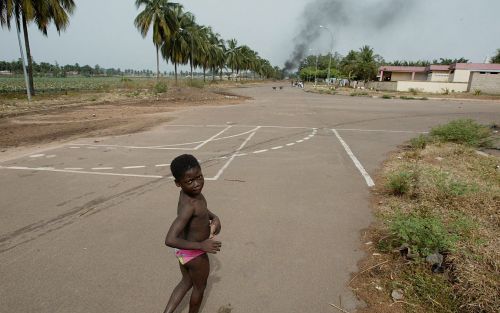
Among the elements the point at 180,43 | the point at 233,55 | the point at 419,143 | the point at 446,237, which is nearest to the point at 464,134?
the point at 419,143

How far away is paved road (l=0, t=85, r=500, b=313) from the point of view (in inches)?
122

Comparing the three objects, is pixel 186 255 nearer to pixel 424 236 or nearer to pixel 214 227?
pixel 214 227

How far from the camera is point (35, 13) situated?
25766mm

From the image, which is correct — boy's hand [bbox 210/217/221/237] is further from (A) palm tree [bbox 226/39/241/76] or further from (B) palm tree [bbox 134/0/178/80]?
(A) palm tree [bbox 226/39/241/76]

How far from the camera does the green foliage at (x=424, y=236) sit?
342 centimetres

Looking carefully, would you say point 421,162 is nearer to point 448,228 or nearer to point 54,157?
point 448,228

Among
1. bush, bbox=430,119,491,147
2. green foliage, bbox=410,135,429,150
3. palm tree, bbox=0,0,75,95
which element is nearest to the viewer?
green foliage, bbox=410,135,429,150

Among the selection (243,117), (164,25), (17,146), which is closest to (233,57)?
(164,25)

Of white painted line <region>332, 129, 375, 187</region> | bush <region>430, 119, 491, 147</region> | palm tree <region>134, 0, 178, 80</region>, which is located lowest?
white painted line <region>332, 129, 375, 187</region>

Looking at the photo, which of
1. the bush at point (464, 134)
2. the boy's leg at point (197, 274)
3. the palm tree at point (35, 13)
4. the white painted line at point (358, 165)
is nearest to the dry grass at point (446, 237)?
the white painted line at point (358, 165)

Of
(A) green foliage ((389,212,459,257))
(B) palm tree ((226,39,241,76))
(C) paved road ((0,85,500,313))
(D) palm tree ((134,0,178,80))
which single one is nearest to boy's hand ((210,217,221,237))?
(C) paved road ((0,85,500,313))

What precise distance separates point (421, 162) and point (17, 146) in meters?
10.9

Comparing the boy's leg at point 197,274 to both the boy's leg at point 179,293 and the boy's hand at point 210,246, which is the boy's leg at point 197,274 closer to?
the boy's leg at point 179,293

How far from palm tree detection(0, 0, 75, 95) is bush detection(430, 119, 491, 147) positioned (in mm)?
25946
